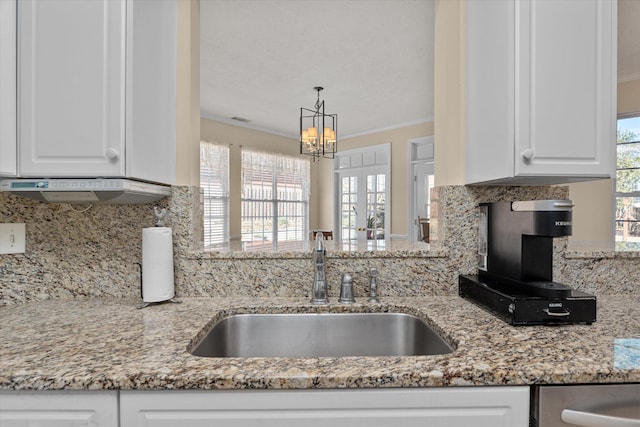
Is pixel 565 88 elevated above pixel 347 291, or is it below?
above

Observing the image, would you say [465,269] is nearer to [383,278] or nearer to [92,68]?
[383,278]

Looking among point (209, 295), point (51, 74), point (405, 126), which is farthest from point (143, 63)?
point (405, 126)

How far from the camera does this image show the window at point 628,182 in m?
3.68

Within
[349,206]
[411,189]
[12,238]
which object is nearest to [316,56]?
[12,238]

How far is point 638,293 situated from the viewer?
1.44 meters

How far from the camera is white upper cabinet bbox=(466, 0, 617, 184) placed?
3.75 ft

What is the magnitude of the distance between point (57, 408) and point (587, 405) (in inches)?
48.1

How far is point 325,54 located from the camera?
3.14 metres

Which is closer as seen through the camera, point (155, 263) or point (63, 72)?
point (63, 72)

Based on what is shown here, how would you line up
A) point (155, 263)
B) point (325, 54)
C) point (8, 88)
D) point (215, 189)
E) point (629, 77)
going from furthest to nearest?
point (215, 189) → point (629, 77) → point (325, 54) → point (155, 263) → point (8, 88)

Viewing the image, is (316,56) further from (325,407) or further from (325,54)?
(325,407)

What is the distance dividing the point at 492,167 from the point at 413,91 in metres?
3.18

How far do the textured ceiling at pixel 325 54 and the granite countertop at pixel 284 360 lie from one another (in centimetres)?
225

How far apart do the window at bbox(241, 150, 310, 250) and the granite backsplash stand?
4.00 m
